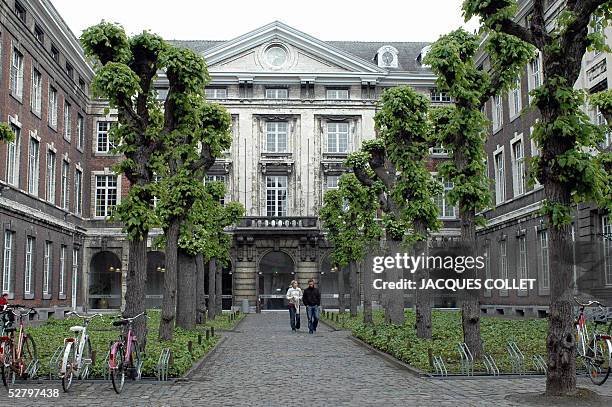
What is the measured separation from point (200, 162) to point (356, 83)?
26754 millimetres

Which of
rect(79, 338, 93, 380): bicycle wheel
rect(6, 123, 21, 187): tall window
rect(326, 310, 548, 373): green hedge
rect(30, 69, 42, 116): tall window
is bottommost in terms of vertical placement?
rect(326, 310, 548, 373): green hedge

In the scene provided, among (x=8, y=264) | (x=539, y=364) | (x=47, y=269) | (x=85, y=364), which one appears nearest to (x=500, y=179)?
(x=47, y=269)

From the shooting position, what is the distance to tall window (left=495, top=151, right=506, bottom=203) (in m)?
37.9

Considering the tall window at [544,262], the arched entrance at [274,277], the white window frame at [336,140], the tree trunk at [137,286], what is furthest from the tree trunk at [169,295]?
the white window frame at [336,140]

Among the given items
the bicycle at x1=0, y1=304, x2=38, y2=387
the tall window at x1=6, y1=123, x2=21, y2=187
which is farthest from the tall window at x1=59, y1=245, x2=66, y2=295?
the bicycle at x1=0, y1=304, x2=38, y2=387

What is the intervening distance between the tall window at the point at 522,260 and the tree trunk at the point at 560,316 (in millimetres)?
24275

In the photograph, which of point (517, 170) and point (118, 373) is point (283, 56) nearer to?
point (517, 170)

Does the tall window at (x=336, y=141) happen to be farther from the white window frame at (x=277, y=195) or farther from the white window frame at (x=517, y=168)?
the white window frame at (x=517, y=168)

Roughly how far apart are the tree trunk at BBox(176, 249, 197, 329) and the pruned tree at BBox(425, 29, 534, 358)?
385 inches

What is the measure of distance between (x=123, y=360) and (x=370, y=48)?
44.3 metres

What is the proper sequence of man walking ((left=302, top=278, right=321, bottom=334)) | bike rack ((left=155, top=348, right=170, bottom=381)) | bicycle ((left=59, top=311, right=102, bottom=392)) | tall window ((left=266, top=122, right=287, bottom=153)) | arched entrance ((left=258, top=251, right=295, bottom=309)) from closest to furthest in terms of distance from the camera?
bicycle ((left=59, top=311, right=102, bottom=392))
bike rack ((left=155, top=348, right=170, bottom=381))
man walking ((left=302, top=278, right=321, bottom=334))
arched entrance ((left=258, top=251, right=295, bottom=309))
tall window ((left=266, top=122, right=287, bottom=153))

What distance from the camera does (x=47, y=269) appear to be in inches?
1378

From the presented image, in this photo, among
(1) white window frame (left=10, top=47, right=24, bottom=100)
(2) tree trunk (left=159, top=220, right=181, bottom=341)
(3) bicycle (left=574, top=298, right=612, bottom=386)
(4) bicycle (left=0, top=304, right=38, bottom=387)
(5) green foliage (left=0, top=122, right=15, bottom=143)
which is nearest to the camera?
(4) bicycle (left=0, top=304, right=38, bottom=387)

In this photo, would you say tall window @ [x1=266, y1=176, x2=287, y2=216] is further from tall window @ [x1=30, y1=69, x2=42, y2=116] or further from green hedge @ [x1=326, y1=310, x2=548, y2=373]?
green hedge @ [x1=326, y1=310, x2=548, y2=373]
